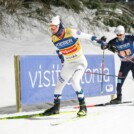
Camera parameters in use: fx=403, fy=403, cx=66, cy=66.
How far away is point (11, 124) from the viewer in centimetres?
669

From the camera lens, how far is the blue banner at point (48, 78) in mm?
8836

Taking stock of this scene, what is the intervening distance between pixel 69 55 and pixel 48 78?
6.51 ft

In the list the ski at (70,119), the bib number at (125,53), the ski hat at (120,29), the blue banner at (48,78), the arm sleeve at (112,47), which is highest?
the ski hat at (120,29)

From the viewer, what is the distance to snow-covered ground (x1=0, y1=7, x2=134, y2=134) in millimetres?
6371

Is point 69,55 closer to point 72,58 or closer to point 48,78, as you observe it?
point 72,58

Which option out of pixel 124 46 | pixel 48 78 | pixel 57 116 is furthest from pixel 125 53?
pixel 57 116

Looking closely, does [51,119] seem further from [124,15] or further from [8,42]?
[124,15]

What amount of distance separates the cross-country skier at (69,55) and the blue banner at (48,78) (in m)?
1.32

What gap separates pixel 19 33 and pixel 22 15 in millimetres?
1182

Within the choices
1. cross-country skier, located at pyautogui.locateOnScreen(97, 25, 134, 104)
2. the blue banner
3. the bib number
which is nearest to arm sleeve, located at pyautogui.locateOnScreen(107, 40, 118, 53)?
cross-country skier, located at pyautogui.locateOnScreen(97, 25, 134, 104)

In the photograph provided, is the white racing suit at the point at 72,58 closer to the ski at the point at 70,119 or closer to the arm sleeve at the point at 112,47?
the ski at the point at 70,119

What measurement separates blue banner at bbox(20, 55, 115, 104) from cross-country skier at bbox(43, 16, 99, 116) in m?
1.32

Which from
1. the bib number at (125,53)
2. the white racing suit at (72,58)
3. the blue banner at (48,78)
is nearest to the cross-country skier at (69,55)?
the white racing suit at (72,58)

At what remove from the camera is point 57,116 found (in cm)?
749
